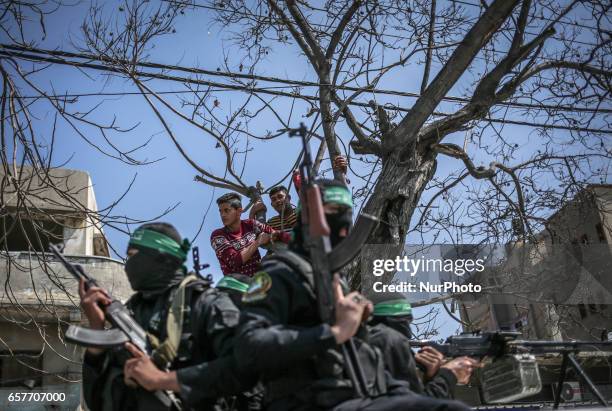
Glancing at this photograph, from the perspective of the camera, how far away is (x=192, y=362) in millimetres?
3590

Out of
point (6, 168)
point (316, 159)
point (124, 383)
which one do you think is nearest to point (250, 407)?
point (124, 383)

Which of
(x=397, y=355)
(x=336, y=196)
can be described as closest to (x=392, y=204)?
(x=397, y=355)

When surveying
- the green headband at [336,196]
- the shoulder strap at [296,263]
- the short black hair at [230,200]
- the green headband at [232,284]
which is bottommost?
the shoulder strap at [296,263]

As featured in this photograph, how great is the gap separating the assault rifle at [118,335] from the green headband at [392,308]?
56.6 inches

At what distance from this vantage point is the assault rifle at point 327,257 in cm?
297

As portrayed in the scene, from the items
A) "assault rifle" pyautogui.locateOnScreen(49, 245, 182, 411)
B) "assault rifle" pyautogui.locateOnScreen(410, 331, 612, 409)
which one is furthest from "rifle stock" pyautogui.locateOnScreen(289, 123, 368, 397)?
"assault rifle" pyautogui.locateOnScreen(410, 331, 612, 409)

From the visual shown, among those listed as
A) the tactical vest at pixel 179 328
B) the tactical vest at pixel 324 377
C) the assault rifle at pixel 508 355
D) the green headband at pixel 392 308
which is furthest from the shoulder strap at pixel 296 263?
the assault rifle at pixel 508 355

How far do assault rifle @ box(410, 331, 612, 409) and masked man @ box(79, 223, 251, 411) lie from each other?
164 centimetres

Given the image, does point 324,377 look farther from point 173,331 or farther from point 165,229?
point 165,229

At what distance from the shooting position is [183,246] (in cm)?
393

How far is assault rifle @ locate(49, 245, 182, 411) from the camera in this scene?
3.47 metres

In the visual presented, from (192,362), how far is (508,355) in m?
1.99

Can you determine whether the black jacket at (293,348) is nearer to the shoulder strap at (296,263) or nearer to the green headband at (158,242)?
the shoulder strap at (296,263)

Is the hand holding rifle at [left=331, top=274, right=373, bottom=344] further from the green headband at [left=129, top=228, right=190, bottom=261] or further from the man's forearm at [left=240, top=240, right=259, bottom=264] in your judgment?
the man's forearm at [left=240, top=240, right=259, bottom=264]
